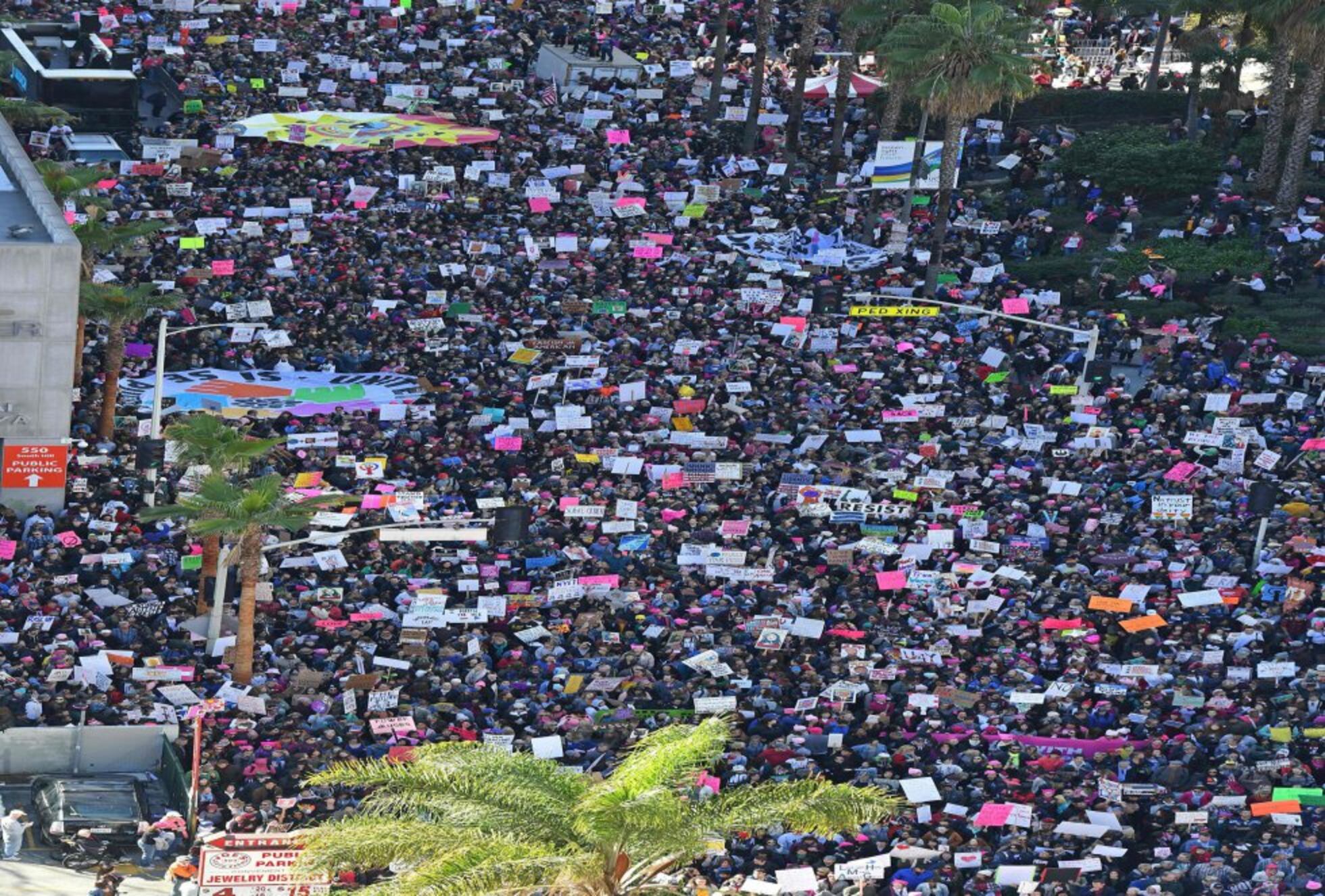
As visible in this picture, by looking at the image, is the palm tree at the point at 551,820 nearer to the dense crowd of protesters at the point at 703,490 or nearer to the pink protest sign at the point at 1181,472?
the dense crowd of protesters at the point at 703,490

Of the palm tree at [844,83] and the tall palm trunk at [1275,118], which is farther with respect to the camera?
the palm tree at [844,83]

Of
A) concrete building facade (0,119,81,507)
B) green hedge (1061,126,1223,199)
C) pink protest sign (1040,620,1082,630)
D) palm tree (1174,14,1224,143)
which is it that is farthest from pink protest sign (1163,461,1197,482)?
concrete building facade (0,119,81,507)

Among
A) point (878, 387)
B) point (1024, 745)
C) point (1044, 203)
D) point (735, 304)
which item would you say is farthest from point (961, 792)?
point (1044, 203)

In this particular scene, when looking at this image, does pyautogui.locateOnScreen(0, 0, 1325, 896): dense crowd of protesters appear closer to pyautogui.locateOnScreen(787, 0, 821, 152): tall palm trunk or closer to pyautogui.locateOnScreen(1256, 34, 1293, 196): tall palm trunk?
pyautogui.locateOnScreen(787, 0, 821, 152): tall palm trunk

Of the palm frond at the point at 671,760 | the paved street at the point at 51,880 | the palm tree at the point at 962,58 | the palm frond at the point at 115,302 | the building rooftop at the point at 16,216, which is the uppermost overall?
the palm tree at the point at 962,58

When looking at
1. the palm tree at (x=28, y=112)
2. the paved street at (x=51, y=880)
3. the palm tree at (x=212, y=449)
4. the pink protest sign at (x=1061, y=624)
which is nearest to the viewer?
the paved street at (x=51, y=880)

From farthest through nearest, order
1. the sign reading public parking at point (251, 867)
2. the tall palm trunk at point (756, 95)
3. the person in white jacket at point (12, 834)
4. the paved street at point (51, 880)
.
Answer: the tall palm trunk at point (756, 95) < the person in white jacket at point (12, 834) < the paved street at point (51, 880) < the sign reading public parking at point (251, 867)

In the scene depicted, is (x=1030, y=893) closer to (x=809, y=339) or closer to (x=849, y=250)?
(x=809, y=339)

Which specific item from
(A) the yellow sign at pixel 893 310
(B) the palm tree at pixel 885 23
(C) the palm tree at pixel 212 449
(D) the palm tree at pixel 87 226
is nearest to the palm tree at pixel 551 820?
(C) the palm tree at pixel 212 449
